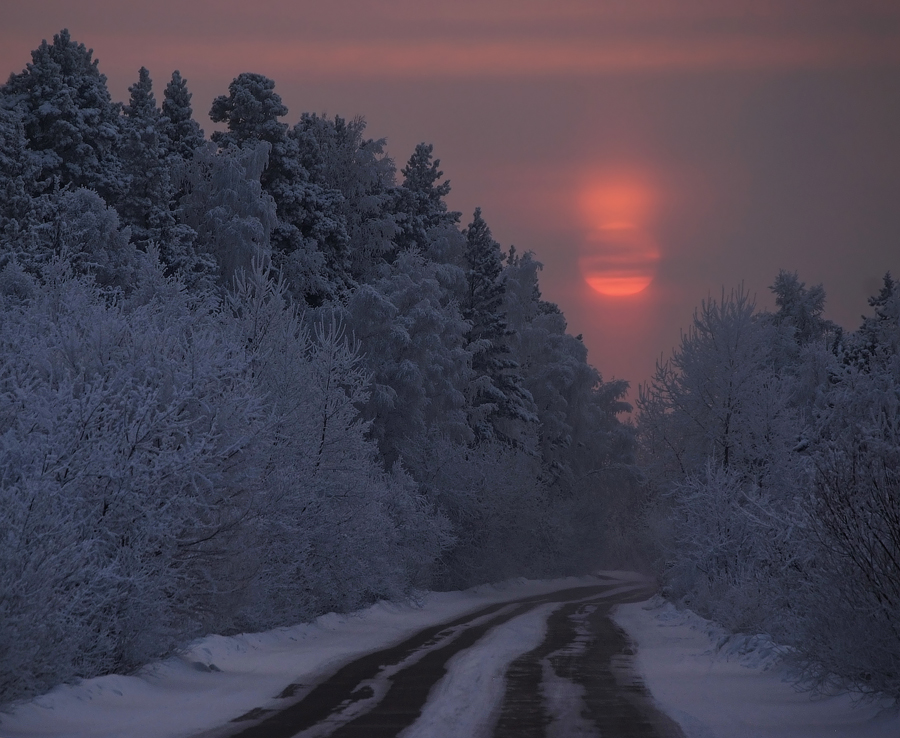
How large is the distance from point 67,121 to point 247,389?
32653mm

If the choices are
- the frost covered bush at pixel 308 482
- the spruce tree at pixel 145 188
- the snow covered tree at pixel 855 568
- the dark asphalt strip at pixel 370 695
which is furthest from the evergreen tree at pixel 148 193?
the snow covered tree at pixel 855 568

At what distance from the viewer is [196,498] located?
52.0 ft

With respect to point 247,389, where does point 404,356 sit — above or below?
above

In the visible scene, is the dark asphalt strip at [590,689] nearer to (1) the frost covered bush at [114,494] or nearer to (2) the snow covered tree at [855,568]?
(2) the snow covered tree at [855,568]

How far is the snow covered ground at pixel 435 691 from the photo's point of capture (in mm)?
11125

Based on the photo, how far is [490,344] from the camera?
56.1 meters

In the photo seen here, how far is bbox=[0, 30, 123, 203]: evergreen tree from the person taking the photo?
46.1 metres

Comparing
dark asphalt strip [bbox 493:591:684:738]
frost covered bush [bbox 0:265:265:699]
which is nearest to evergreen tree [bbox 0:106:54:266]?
frost covered bush [bbox 0:265:265:699]

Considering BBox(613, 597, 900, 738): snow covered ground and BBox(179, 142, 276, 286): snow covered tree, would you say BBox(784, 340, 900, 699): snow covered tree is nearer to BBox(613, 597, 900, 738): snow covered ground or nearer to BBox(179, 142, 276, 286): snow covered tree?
BBox(613, 597, 900, 738): snow covered ground

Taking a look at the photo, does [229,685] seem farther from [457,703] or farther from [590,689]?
[590,689]

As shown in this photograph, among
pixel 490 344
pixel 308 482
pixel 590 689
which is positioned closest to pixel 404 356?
pixel 490 344

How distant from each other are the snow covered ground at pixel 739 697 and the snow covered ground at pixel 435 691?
0.07ft

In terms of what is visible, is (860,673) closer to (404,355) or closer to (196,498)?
(196,498)

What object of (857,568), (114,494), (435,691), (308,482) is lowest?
(435,691)
